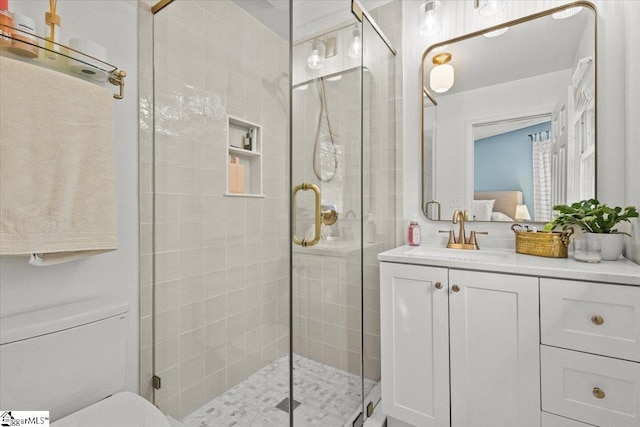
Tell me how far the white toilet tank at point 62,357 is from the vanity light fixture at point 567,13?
7.59ft

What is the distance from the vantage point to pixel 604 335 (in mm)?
1050

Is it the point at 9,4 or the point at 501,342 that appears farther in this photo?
the point at 501,342

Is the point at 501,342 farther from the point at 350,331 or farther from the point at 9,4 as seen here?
the point at 9,4

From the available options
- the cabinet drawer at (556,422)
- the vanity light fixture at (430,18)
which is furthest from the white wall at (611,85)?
the cabinet drawer at (556,422)

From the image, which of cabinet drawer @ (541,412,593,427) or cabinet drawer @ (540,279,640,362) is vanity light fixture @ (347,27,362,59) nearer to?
cabinet drawer @ (540,279,640,362)

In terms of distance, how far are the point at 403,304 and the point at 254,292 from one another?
26.4 inches

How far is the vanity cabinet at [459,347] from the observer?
46.1 inches

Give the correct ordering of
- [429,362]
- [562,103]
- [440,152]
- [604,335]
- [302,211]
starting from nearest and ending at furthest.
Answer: [604,335] < [302,211] < [429,362] < [562,103] < [440,152]

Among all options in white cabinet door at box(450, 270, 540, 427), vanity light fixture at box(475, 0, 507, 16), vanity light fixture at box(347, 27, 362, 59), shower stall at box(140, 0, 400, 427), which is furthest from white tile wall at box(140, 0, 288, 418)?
vanity light fixture at box(475, 0, 507, 16)

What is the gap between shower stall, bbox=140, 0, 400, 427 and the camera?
3.83 ft

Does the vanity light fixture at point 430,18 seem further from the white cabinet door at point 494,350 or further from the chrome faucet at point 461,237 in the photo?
the white cabinet door at point 494,350

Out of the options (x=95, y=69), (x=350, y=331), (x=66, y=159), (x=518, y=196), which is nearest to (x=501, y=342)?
(x=350, y=331)

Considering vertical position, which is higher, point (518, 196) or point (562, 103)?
point (562, 103)

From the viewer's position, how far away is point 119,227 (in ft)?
4.54
